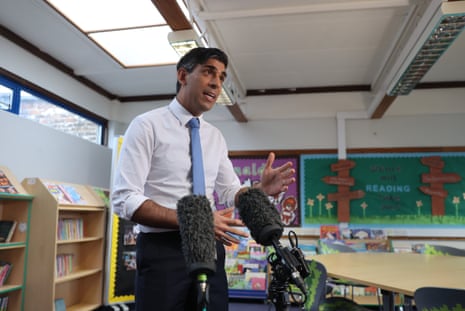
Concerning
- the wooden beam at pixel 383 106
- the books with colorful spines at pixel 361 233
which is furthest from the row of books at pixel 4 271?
the wooden beam at pixel 383 106

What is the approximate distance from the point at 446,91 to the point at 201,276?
5.41m

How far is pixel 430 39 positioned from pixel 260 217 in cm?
268

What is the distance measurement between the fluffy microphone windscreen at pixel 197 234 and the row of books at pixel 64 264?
145 inches

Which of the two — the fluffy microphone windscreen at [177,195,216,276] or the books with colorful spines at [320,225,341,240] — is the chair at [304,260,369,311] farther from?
the books with colorful spines at [320,225,341,240]

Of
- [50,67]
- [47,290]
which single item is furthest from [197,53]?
[50,67]

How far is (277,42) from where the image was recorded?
390cm

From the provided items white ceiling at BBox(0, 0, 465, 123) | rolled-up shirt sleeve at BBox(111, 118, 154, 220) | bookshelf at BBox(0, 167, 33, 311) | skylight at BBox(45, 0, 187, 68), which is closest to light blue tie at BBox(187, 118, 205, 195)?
rolled-up shirt sleeve at BBox(111, 118, 154, 220)

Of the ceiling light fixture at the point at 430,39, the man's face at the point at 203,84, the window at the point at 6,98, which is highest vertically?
the ceiling light fixture at the point at 430,39

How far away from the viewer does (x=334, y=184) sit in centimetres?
514

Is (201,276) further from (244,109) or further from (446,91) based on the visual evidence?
(446,91)

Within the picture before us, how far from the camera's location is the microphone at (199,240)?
71 cm

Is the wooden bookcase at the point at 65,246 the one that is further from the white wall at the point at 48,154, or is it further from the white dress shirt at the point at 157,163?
the white dress shirt at the point at 157,163

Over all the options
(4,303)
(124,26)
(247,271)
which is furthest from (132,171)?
(247,271)

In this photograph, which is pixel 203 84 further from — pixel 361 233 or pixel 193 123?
pixel 361 233
